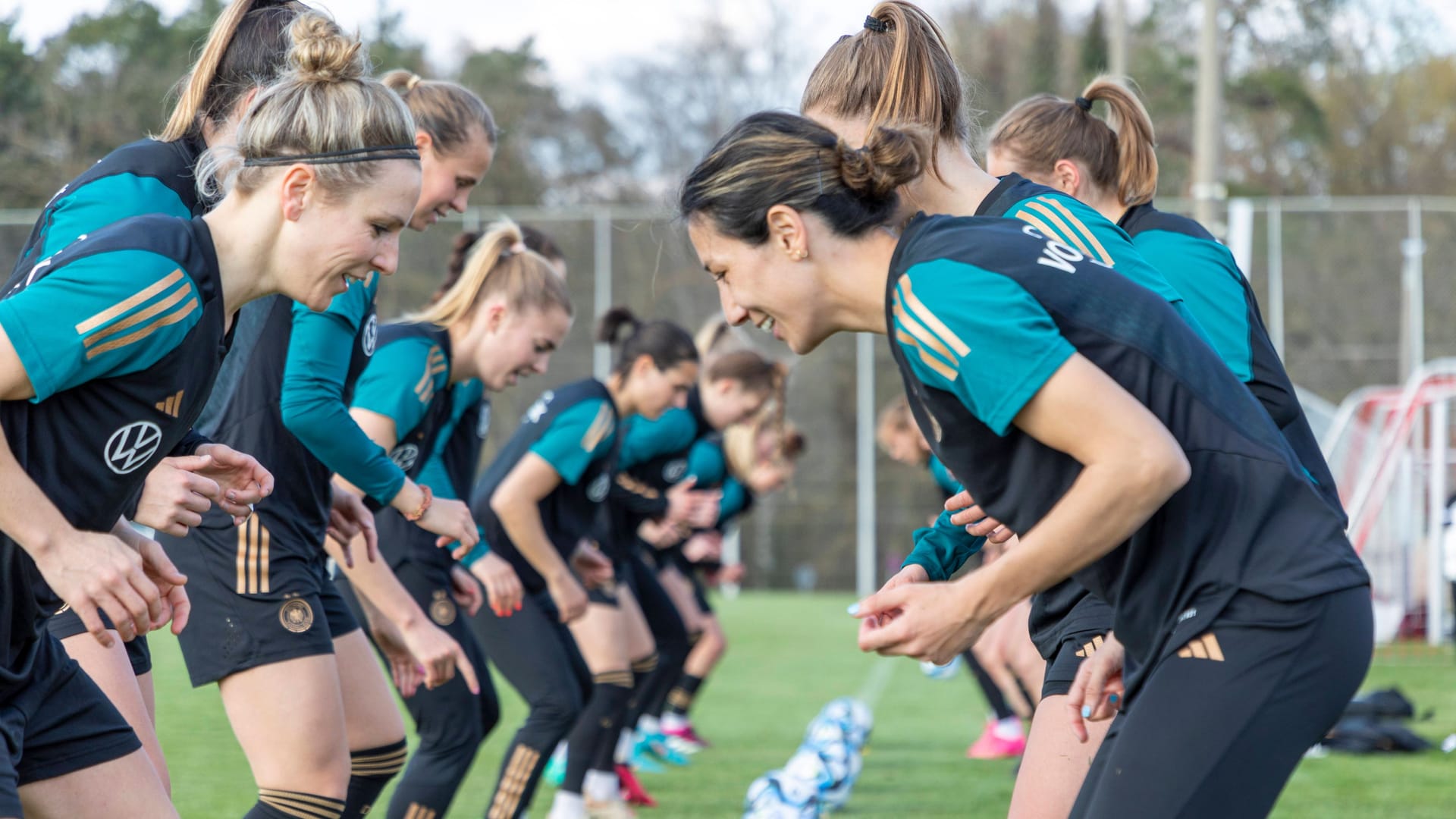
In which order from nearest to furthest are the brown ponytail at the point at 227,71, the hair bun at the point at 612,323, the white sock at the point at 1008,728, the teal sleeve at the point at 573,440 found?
the brown ponytail at the point at 227,71 < the teal sleeve at the point at 573,440 < the hair bun at the point at 612,323 < the white sock at the point at 1008,728

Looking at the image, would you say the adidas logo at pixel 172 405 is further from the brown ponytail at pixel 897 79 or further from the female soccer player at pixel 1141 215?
the female soccer player at pixel 1141 215

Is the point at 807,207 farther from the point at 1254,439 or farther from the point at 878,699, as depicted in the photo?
the point at 878,699

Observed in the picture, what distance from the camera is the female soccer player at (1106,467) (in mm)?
2039

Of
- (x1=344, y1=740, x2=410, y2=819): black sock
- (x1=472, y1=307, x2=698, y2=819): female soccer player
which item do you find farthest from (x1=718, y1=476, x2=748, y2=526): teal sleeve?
(x1=344, y1=740, x2=410, y2=819): black sock

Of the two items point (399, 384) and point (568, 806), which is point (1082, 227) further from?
point (568, 806)

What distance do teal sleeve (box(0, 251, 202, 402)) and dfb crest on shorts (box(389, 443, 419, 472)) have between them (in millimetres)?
2022

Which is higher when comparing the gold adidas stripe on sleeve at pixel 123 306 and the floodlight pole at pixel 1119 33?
the floodlight pole at pixel 1119 33

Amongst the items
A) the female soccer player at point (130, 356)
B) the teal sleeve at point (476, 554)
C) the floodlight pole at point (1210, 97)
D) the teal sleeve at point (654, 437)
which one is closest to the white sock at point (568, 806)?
the teal sleeve at point (476, 554)

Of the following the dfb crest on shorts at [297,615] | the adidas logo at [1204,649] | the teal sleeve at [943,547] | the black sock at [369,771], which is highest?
the adidas logo at [1204,649]

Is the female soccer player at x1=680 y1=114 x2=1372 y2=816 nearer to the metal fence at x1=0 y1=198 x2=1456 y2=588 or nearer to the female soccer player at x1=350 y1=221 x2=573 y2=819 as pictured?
the female soccer player at x1=350 y1=221 x2=573 y2=819

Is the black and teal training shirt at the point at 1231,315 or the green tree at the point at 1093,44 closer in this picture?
the black and teal training shirt at the point at 1231,315

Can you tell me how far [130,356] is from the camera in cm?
238

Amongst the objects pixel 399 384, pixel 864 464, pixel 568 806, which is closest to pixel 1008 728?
pixel 568 806

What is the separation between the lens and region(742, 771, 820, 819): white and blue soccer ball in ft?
18.1
